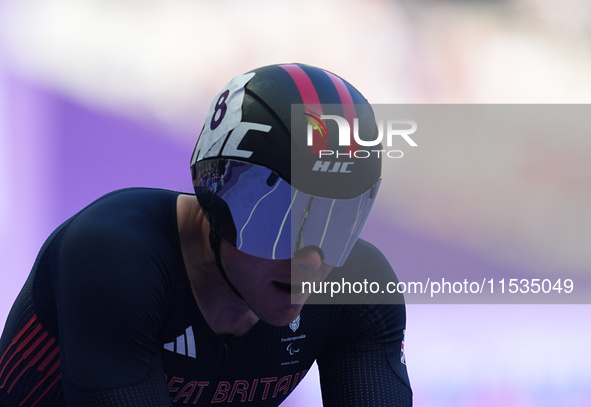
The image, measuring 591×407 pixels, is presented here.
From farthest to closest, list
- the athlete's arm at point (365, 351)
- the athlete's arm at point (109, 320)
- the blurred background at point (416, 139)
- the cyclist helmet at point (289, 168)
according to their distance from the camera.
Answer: the blurred background at point (416, 139), the athlete's arm at point (365, 351), the cyclist helmet at point (289, 168), the athlete's arm at point (109, 320)

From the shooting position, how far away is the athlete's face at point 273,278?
4.86 feet

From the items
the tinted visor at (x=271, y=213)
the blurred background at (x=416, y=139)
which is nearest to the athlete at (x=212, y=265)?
the tinted visor at (x=271, y=213)

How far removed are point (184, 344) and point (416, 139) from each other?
222 centimetres

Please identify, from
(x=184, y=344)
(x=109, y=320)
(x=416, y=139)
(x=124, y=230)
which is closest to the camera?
(x=109, y=320)

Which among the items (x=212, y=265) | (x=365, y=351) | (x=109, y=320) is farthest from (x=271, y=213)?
(x=365, y=351)

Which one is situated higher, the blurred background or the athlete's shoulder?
the blurred background

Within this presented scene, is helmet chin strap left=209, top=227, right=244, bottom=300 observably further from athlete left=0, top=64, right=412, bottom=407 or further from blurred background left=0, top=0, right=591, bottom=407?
blurred background left=0, top=0, right=591, bottom=407

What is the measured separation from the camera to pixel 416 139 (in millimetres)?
3574

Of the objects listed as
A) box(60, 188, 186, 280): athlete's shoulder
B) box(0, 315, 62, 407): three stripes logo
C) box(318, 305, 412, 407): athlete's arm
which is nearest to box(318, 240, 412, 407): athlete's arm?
box(318, 305, 412, 407): athlete's arm

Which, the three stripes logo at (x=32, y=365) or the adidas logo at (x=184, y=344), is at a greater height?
the adidas logo at (x=184, y=344)

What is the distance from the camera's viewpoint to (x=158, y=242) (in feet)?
4.96

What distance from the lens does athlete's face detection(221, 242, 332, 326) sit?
4.86 feet

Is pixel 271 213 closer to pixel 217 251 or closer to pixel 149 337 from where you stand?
pixel 217 251

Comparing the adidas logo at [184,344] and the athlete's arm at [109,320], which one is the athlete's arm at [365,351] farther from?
the athlete's arm at [109,320]
